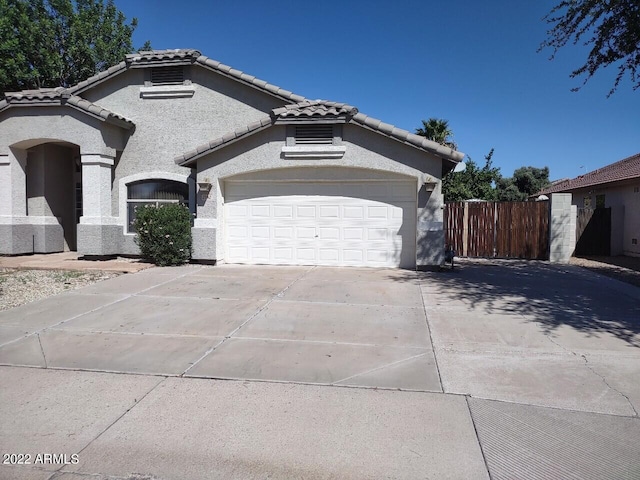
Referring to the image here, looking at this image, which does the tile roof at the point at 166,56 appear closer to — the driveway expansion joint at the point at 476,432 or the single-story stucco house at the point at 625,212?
the driveway expansion joint at the point at 476,432

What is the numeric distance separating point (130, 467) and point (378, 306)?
17.9ft

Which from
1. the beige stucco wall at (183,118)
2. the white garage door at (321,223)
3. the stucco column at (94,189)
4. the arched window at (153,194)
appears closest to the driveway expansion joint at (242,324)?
the white garage door at (321,223)

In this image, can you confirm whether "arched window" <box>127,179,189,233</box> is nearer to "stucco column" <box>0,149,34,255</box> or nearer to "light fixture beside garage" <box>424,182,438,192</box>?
Result: "stucco column" <box>0,149,34,255</box>

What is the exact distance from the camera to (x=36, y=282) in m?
10.2

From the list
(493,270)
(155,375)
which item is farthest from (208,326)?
(493,270)

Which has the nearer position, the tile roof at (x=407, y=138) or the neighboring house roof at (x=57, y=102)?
the tile roof at (x=407, y=138)

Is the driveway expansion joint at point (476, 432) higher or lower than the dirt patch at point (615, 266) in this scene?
lower

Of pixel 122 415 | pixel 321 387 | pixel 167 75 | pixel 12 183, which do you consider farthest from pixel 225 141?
pixel 122 415

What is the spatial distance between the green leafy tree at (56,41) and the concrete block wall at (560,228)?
21339 mm

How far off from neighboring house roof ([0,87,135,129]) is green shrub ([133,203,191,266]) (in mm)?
2851

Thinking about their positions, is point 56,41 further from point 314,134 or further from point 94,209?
point 314,134

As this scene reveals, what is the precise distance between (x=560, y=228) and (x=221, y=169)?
11.0 meters

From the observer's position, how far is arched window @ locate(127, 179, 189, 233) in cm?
1430

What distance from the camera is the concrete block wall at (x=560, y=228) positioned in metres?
A: 15.4
